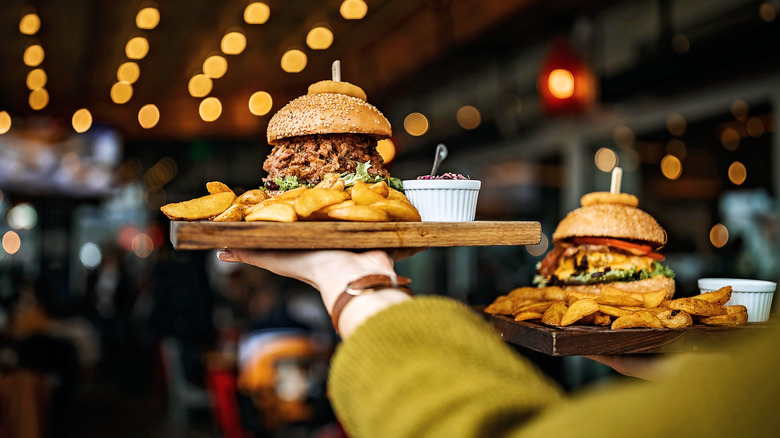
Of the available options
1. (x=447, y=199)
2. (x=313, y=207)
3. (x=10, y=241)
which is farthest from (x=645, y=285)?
(x=10, y=241)

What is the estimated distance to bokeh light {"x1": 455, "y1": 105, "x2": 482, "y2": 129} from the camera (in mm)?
8602

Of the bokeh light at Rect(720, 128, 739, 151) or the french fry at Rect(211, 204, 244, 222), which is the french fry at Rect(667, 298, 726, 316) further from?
the bokeh light at Rect(720, 128, 739, 151)

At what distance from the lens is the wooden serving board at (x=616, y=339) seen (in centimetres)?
169

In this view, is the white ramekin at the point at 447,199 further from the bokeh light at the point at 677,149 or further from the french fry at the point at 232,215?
the bokeh light at the point at 677,149

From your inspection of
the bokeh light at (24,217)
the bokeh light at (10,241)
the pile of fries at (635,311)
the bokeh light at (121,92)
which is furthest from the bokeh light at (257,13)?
the bokeh light at (10,241)

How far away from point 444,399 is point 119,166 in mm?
10313

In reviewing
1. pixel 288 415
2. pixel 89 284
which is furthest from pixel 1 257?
pixel 288 415

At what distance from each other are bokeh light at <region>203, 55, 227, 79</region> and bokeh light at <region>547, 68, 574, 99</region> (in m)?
3.93

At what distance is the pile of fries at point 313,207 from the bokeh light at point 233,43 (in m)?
4.53

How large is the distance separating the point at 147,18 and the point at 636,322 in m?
5.02

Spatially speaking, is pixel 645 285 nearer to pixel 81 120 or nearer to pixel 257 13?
pixel 257 13

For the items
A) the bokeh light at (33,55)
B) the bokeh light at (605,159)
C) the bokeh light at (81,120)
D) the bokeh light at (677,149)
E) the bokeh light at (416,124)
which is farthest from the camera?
the bokeh light at (416,124)

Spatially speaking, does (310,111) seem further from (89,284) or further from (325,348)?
(89,284)

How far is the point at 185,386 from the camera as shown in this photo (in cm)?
681
